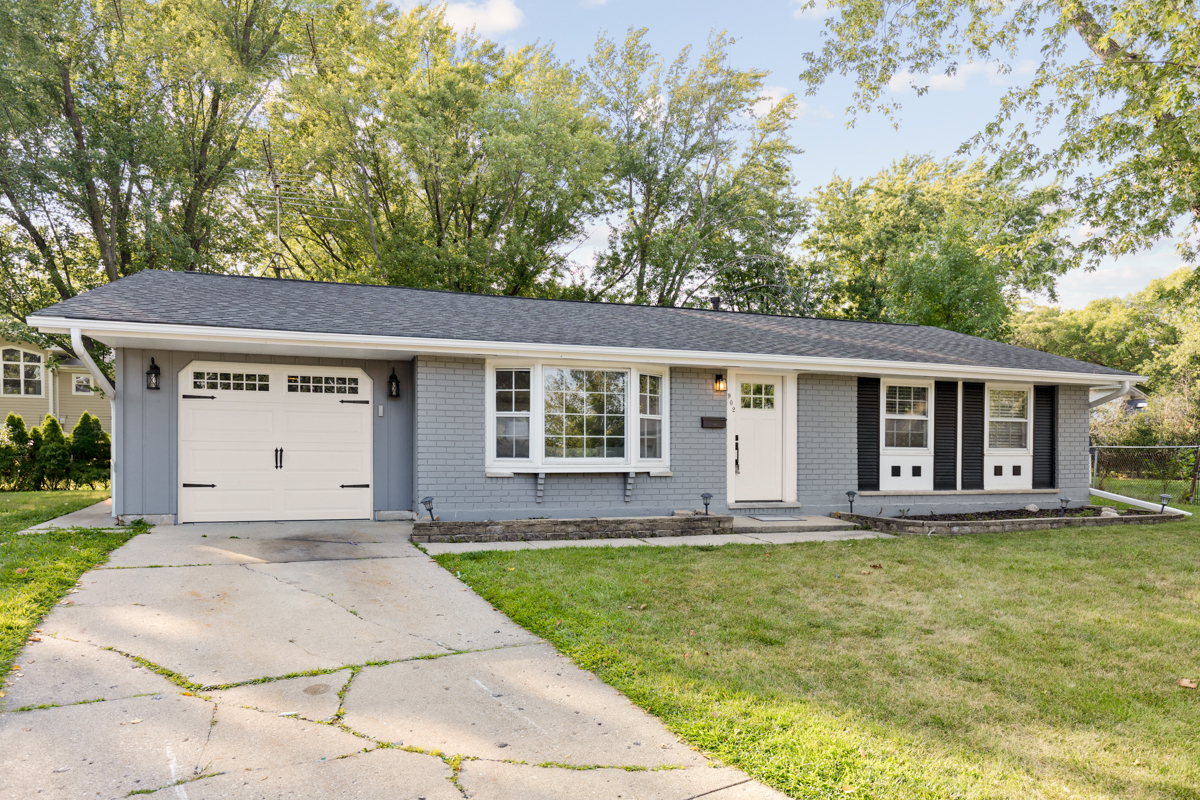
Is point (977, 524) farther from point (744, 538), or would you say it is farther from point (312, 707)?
point (312, 707)

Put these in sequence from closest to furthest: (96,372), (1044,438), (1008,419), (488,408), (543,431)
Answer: (96,372) < (488,408) < (543,431) < (1008,419) < (1044,438)

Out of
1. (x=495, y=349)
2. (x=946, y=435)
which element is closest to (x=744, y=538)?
(x=495, y=349)

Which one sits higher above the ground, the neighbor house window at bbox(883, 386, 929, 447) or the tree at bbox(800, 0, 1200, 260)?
the tree at bbox(800, 0, 1200, 260)

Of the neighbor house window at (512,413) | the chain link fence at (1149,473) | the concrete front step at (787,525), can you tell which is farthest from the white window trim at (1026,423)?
the neighbor house window at (512,413)

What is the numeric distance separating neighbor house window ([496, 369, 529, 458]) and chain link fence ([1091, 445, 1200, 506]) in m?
12.9

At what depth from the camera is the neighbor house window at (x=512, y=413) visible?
28.3 ft

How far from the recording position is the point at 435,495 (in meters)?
8.35

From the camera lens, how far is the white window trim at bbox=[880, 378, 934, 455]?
1063 cm

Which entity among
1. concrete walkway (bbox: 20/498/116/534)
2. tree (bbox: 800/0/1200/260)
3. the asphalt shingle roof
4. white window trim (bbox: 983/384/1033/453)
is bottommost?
concrete walkway (bbox: 20/498/116/534)

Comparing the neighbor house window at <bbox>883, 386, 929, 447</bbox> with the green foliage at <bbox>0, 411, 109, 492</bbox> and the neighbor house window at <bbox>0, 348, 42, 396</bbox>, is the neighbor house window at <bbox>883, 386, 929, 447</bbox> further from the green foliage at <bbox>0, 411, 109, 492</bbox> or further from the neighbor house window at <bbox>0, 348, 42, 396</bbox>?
the neighbor house window at <bbox>0, 348, 42, 396</bbox>

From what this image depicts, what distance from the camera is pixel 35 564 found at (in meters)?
5.41

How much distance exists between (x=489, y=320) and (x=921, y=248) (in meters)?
15.4

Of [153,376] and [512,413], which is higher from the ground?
[153,376]

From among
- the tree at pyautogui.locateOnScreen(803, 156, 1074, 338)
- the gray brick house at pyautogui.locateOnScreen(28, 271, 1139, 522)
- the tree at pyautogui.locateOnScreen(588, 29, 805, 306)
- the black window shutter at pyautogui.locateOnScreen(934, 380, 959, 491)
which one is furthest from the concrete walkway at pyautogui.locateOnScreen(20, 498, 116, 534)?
the tree at pyautogui.locateOnScreen(803, 156, 1074, 338)
